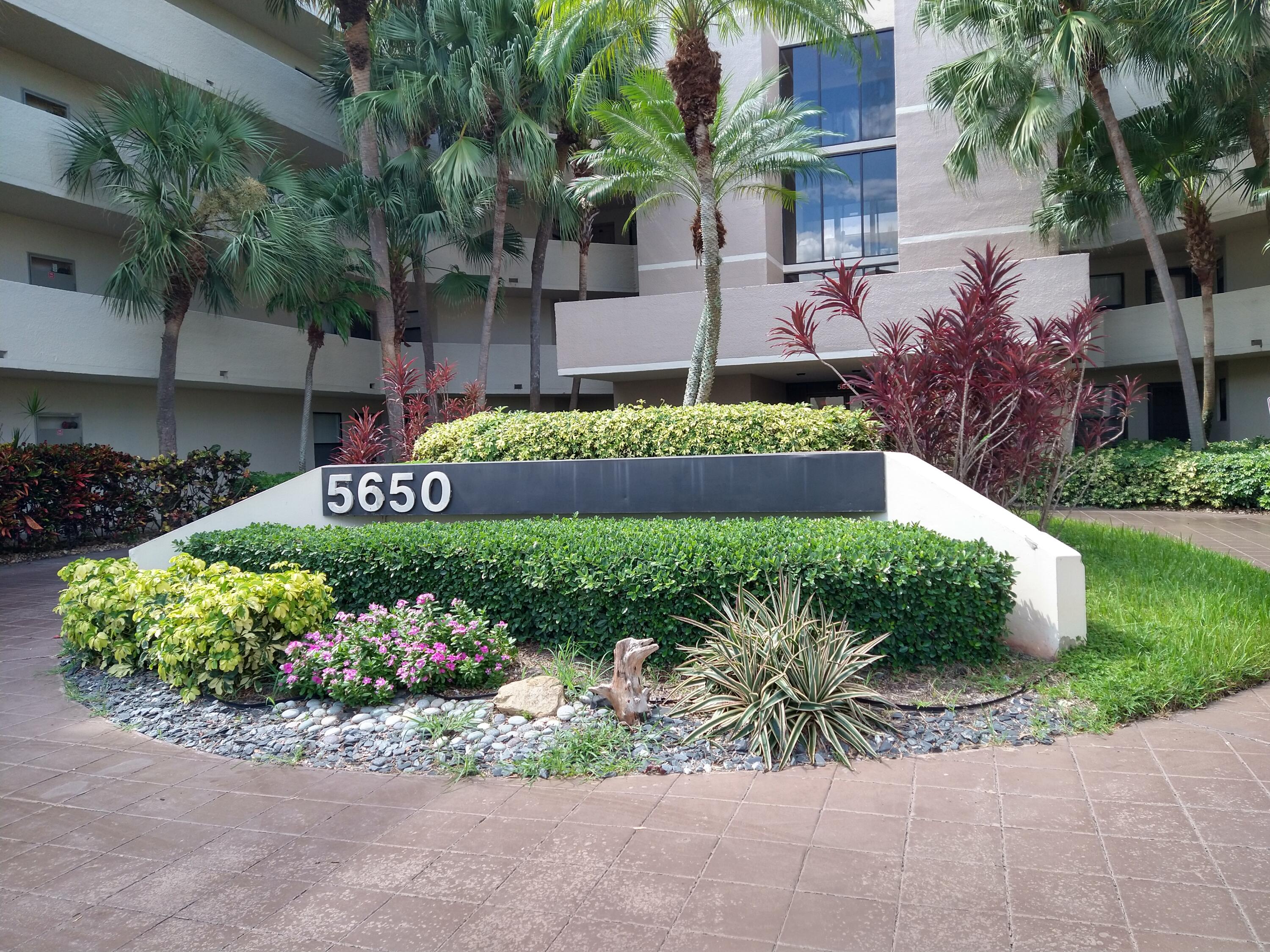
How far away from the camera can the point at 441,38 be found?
16094 millimetres

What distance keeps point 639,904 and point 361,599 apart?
171 inches

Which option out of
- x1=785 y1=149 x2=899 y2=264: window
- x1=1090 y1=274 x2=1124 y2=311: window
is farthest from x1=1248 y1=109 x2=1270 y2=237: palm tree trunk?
x1=785 y1=149 x2=899 y2=264: window

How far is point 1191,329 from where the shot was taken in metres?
17.2

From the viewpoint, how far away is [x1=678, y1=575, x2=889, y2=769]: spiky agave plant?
4.52 m

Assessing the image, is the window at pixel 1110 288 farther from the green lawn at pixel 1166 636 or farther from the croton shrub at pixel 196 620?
the croton shrub at pixel 196 620

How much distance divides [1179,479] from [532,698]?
1340 cm

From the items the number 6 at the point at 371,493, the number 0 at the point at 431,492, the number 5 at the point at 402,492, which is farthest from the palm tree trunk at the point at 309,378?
the number 0 at the point at 431,492

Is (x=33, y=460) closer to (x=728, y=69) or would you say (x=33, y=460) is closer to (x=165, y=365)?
(x=165, y=365)

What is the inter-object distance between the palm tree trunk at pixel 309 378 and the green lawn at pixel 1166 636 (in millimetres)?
15015

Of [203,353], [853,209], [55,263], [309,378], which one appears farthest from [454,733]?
[853,209]

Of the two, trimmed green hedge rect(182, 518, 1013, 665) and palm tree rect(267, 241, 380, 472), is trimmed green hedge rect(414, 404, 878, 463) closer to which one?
trimmed green hedge rect(182, 518, 1013, 665)

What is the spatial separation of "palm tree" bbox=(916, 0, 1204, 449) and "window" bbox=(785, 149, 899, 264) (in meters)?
3.00

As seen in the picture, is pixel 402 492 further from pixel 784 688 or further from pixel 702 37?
pixel 702 37

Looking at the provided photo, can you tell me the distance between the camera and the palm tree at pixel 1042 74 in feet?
43.4
